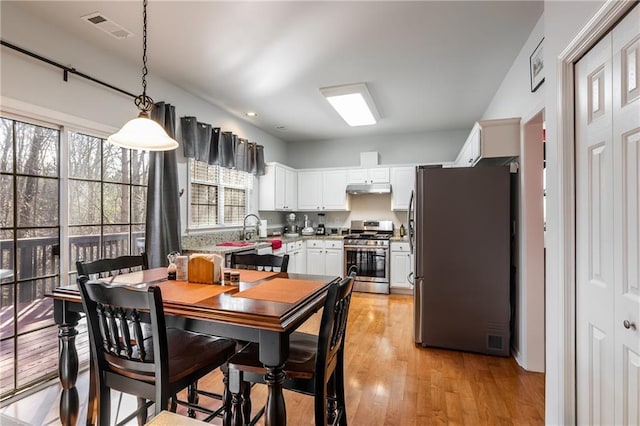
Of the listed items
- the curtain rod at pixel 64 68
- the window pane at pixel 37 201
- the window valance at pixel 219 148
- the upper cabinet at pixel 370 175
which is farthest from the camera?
the upper cabinet at pixel 370 175

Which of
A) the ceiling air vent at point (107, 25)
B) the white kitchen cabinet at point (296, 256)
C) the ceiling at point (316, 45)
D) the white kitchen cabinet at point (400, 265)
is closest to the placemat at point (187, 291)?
the ceiling at point (316, 45)

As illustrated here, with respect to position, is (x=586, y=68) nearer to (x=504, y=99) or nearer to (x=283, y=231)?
(x=504, y=99)

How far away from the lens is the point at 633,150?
1123 millimetres

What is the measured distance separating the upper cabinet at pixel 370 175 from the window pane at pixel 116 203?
3597 millimetres

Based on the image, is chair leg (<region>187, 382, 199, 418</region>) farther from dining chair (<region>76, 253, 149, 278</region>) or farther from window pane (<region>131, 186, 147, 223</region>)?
window pane (<region>131, 186, 147, 223</region>)

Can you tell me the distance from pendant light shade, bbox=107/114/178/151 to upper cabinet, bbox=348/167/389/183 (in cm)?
403

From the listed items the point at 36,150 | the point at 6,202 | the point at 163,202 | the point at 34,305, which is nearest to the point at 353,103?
the point at 163,202

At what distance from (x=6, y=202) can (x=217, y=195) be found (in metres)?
2.29

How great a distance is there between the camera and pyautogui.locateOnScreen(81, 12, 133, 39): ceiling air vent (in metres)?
2.24

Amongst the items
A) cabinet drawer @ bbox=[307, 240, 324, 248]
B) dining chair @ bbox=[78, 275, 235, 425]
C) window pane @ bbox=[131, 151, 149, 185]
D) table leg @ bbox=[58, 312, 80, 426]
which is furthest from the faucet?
dining chair @ bbox=[78, 275, 235, 425]

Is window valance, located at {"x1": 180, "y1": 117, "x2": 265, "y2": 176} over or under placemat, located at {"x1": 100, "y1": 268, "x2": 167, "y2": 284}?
over

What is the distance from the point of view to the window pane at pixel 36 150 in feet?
7.36

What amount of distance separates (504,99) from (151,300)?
3675 millimetres

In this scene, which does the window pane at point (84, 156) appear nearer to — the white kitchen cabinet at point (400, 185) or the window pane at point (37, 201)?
the window pane at point (37, 201)
